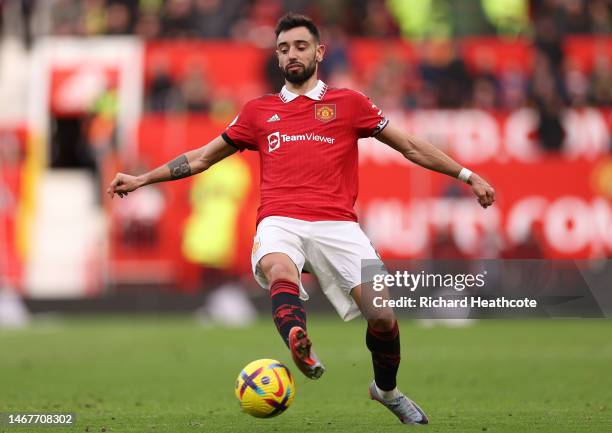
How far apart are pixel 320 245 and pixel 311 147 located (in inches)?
25.8

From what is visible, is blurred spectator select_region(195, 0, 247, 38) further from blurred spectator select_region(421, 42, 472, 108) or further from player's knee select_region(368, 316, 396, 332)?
player's knee select_region(368, 316, 396, 332)

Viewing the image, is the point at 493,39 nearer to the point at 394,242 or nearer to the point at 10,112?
the point at 394,242

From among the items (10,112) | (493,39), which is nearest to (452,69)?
(493,39)

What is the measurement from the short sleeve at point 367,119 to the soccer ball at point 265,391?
1.73 meters

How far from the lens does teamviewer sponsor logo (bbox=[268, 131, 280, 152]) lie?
341 inches

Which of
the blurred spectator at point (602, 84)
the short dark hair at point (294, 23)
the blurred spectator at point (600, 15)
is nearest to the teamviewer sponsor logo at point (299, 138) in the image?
the short dark hair at point (294, 23)

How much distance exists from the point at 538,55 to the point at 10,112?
10.4 metres

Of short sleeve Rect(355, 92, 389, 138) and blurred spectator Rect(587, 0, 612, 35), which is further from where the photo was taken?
blurred spectator Rect(587, 0, 612, 35)

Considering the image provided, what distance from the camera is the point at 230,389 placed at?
11922 mm

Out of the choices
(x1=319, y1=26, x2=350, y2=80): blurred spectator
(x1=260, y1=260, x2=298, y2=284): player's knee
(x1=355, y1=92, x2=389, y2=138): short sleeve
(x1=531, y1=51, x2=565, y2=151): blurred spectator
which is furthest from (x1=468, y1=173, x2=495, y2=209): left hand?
(x1=319, y1=26, x2=350, y2=80): blurred spectator

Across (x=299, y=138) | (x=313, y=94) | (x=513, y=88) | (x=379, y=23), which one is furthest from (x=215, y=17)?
(x=299, y=138)

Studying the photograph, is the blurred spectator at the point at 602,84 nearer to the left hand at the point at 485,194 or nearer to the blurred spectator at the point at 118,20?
the blurred spectator at the point at 118,20

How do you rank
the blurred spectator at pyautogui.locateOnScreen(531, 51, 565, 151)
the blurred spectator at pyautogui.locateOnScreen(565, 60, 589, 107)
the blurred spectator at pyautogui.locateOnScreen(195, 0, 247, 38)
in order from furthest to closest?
the blurred spectator at pyautogui.locateOnScreen(195, 0, 247, 38) < the blurred spectator at pyautogui.locateOnScreen(565, 60, 589, 107) < the blurred spectator at pyautogui.locateOnScreen(531, 51, 565, 151)

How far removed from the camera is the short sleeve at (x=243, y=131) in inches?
346
